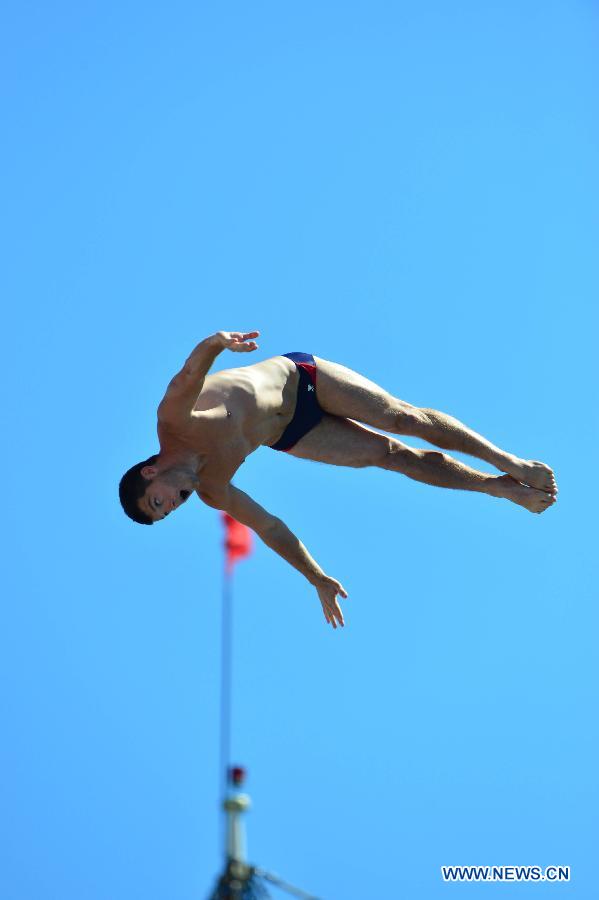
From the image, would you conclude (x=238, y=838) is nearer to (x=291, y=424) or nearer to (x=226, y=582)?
(x=226, y=582)

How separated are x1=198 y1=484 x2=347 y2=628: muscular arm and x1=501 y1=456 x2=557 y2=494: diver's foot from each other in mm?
1980

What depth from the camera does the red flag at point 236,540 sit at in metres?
18.2

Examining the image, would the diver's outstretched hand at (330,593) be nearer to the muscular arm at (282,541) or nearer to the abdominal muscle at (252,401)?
the muscular arm at (282,541)

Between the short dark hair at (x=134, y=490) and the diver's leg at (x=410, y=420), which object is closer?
the short dark hair at (x=134, y=490)

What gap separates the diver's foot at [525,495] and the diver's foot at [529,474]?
0.05 m

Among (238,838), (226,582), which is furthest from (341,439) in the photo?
(238,838)

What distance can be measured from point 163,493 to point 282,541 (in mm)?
1606

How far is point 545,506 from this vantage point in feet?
55.4

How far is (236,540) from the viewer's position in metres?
18.3

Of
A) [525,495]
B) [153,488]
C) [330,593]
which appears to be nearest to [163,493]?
[153,488]

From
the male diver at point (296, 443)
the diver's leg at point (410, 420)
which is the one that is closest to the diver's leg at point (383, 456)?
the male diver at point (296, 443)

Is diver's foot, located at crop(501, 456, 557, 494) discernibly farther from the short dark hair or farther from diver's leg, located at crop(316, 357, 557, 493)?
the short dark hair

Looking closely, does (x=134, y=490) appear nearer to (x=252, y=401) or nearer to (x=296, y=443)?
(x=252, y=401)

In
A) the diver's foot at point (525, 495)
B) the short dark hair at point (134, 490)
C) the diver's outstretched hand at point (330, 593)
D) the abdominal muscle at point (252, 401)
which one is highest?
the diver's foot at point (525, 495)
